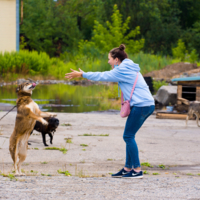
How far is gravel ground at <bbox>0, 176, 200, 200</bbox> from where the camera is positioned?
15.0 feet

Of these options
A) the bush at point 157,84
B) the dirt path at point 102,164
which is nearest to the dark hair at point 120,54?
the dirt path at point 102,164

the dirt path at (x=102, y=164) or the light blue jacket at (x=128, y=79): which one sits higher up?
the light blue jacket at (x=128, y=79)

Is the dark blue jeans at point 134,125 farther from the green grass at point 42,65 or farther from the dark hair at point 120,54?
the green grass at point 42,65

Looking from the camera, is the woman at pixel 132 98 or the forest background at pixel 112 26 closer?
the woman at pixel 132 98

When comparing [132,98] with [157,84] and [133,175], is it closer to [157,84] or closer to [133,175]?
[133,175]

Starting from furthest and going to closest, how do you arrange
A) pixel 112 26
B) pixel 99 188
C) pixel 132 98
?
1. pixel 112 26
2. pixel 132 98
3. pixel 99 188

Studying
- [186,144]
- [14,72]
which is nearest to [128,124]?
[186,144]

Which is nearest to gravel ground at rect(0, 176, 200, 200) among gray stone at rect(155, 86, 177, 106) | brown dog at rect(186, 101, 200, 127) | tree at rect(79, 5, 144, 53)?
brown dog at rect(186, 101, 200, 127)

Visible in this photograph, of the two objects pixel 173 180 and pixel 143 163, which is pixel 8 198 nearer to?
pixel 173 180

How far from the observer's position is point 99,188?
4.92 meters

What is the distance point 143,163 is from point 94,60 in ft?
112

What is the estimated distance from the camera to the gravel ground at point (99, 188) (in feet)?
15.0

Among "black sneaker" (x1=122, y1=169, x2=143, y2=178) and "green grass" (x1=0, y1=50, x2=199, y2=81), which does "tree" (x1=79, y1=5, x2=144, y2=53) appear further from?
"black sneaker" (x1=122, y1=169, x2=143, y2=178)

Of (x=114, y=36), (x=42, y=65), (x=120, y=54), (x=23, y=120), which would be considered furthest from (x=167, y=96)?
(x=114, y=36)
